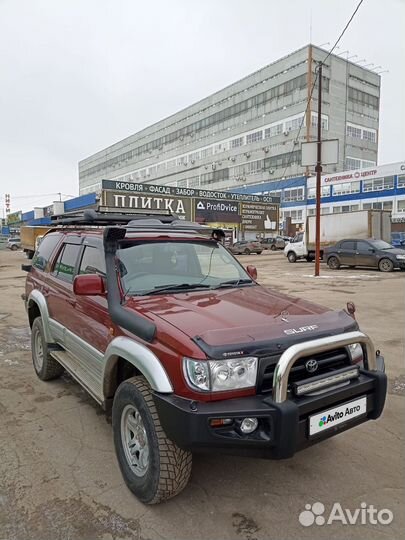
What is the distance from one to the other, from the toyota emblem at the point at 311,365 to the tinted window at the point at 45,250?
3.61 meters

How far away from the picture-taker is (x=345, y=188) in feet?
190

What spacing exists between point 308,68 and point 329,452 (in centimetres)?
7246

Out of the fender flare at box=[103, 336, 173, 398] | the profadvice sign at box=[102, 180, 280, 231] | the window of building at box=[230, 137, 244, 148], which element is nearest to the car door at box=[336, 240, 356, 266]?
the fender flare at box=[103, 336, 173, 398]

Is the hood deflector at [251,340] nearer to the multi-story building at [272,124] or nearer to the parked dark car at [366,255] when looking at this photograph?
the parked dark car at [366,255]

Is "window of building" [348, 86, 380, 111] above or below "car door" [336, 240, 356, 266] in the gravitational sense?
above

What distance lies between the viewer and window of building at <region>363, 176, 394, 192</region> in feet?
171

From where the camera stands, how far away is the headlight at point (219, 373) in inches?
89.7

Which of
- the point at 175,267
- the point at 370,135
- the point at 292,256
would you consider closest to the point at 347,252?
the point at 292,256

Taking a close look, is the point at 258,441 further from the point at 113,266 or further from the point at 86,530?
the point at 113,266

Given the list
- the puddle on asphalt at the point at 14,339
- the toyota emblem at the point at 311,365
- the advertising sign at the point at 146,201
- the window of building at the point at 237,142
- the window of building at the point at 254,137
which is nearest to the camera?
the toyota emblem at the point at 311,365

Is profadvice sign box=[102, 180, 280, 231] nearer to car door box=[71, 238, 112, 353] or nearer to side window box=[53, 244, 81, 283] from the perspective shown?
side window box=[53, 244, 81, 283]

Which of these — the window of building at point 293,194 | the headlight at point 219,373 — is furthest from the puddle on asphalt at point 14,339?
the window of building at point 293,194

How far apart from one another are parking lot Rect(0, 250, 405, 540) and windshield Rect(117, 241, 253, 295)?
1393 mm

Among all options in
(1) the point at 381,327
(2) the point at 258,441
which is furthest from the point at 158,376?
(1) the point at 381,327
